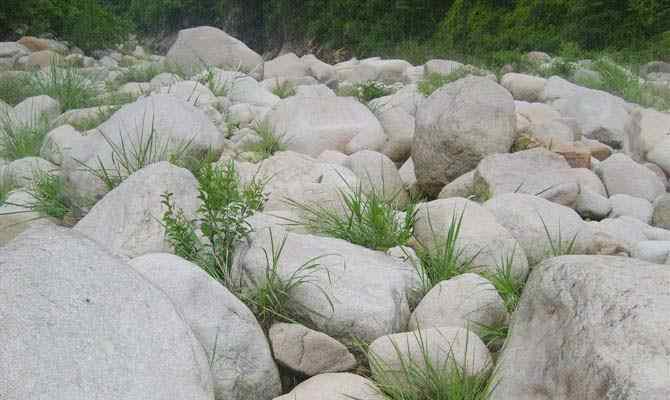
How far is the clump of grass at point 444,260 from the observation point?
3479mm

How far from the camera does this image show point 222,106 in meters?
6.82

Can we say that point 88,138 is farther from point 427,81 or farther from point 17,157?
point 427,81

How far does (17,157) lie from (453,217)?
12.1 feet

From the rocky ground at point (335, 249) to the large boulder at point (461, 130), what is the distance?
2 cm

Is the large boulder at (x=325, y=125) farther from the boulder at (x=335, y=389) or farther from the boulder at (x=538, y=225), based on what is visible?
the boulder at (x=335, y=389)

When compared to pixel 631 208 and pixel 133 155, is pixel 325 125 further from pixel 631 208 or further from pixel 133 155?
pixel 631 208

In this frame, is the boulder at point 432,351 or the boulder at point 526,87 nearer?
the boulder at point 432,351

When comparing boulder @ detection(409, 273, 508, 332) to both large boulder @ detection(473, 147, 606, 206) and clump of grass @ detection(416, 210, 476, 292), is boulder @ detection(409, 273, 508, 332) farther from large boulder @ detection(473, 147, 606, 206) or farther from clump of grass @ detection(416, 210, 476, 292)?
large boulder @ detection(473, 147, 606, 206)

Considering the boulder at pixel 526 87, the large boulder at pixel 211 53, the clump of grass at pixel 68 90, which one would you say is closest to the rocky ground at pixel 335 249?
the clump of grass at pixel 68 90

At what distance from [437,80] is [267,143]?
280 centimetres

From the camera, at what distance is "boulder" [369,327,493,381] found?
2682mm

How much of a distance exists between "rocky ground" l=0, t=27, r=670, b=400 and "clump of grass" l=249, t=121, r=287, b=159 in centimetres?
2

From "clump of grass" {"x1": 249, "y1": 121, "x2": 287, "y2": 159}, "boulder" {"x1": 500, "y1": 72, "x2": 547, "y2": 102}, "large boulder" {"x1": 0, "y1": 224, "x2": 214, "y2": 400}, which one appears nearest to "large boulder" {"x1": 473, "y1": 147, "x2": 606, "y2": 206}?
"clump of grass" {"x1": 249, "y1": 121, "x2": 287, "y2": 159}

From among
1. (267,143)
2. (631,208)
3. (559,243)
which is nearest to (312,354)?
(559,243)
